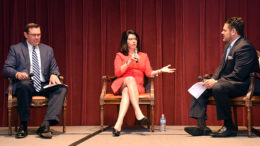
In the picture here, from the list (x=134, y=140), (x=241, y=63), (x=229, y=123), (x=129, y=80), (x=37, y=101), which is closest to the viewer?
(x=134, y=140)

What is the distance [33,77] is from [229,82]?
226 centimetres

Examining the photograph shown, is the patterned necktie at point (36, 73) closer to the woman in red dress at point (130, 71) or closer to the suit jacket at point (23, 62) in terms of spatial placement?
the suit jacket at point (23, 62)

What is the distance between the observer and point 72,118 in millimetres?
4734

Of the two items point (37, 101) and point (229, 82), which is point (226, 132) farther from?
point (37, 101)

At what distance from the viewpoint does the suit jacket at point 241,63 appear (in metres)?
3.44

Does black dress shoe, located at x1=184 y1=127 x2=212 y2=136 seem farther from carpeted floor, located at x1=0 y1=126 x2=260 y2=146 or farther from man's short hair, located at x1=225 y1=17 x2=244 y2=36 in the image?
man's short hair, located at x1=225 y1=17 x2=244 y2=36

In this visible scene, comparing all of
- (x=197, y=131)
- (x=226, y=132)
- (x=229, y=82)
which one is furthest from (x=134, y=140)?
(x=229, y=82)

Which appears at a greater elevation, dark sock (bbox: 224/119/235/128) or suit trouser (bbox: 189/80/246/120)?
suit trouser (bbox: 189/80/246/120)

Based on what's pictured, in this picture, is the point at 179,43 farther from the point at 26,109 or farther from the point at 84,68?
the point at 26,109

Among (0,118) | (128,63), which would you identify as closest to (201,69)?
(128,63)

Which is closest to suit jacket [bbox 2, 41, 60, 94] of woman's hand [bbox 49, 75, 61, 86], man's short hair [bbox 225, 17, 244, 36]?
woman's hand [bbox 49, 75, 61, 86]

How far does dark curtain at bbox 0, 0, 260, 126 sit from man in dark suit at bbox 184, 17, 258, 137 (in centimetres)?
94

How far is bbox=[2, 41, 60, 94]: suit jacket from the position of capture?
3.73 metres

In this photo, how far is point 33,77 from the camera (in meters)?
3.83
